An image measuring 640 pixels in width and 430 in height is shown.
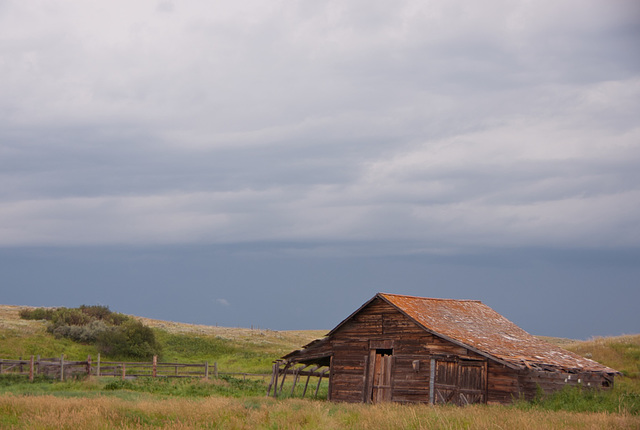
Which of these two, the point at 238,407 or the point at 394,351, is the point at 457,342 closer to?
the point at 394,351

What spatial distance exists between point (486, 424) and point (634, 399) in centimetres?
1303

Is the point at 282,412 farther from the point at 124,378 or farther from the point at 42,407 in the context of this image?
the point at 124,378

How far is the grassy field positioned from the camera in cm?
1536

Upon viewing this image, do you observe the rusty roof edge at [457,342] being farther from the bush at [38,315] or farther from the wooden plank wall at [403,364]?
the bush at [38,315]

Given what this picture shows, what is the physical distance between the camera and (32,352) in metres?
48.5

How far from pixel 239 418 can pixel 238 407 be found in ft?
7.12

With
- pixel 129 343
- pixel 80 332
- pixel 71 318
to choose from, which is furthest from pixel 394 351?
pixel 71 318

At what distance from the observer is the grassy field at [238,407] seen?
605 inches

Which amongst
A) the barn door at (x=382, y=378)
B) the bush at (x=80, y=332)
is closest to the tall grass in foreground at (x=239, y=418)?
the barn door at (x=382, y=378)

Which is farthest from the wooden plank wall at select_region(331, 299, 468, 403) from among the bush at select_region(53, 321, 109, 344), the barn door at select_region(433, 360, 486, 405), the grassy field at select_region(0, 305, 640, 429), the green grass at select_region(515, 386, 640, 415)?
the bush at select_region(53, 321, 109, 344)

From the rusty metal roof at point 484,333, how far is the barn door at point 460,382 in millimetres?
989

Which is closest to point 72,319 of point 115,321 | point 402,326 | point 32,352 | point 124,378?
point 115,321

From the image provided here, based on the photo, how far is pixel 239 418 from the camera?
1795cm

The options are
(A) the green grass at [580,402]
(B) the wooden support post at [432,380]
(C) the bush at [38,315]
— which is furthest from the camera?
(C) the bush at [38,315]
